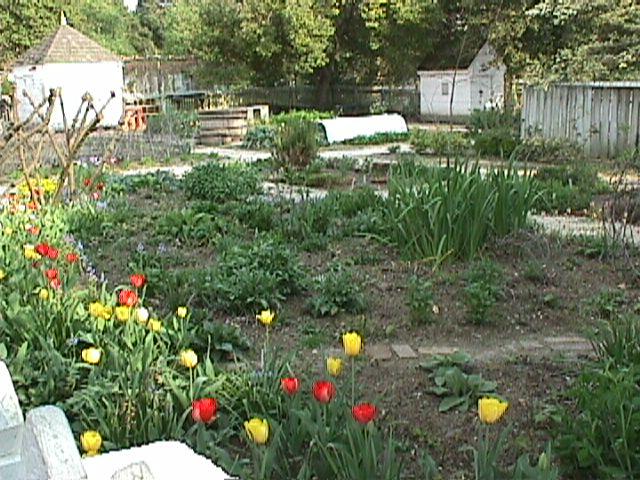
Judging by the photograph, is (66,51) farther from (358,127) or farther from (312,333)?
(312,333)

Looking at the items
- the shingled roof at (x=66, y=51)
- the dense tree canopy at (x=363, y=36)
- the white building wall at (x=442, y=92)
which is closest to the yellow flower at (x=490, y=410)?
the dense tree canopy at (x=363, y=36)

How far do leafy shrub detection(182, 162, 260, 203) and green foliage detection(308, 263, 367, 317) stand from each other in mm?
3550

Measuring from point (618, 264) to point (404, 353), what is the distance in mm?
2089

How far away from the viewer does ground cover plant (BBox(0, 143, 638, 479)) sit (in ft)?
7.80

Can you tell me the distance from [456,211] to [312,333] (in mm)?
1388

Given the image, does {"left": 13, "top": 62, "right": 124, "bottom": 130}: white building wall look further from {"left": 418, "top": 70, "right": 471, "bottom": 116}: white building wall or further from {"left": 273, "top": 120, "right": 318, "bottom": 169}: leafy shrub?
{"left": 273, "top": 120, "right": 318, "bottom": 169}: leafy shrub

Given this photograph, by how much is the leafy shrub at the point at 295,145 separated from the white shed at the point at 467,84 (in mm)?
12313

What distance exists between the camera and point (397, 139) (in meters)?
16.5

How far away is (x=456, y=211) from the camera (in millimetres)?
4812

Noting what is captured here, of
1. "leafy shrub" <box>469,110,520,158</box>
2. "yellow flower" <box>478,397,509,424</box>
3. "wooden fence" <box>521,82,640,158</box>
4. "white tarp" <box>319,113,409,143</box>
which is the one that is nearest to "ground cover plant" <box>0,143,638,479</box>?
"yellow flower" <box>478,397,509,424</box>

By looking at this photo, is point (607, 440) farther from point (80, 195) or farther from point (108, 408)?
point (80, 195)

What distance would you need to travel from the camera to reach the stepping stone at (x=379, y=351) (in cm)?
357

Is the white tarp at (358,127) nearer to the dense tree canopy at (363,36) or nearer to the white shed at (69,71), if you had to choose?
the dense tree canopy at (363,36)

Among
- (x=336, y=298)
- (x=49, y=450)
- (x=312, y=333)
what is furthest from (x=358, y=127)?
(x=49, y=450)
